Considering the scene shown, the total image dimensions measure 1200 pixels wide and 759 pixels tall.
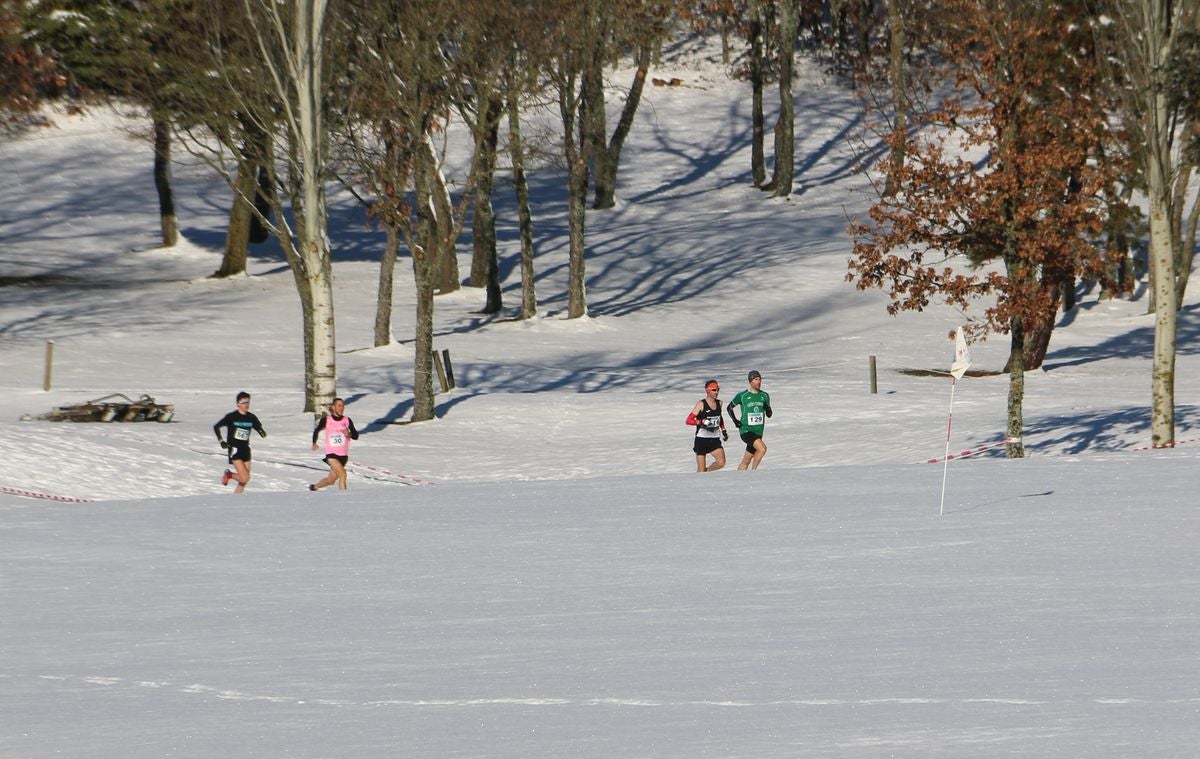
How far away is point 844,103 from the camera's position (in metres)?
69.5

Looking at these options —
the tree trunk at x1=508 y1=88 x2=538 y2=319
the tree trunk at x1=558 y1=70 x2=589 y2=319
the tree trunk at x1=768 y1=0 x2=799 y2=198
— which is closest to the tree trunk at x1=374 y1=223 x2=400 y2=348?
the tree trunk at x1=508 y1=88 x2=538 y2=319

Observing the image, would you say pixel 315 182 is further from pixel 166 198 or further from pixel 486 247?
pixel 166 198

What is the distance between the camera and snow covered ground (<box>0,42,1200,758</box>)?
25.1 ft

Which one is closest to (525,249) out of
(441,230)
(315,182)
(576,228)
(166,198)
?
(576,228)

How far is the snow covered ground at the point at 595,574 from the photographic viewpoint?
25.1ft

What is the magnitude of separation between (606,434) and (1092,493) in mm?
13855

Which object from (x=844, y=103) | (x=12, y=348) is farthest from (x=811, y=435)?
(x=844, y=103)

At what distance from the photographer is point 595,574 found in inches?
480

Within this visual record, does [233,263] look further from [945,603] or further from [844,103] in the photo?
[945,603]

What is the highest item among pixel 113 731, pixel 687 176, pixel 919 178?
pixel 687 176

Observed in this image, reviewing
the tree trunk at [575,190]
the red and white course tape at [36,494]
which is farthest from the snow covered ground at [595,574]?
the tree trunk at [575,190]

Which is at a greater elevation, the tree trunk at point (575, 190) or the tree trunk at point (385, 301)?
the tree trunk at point (575, 190)

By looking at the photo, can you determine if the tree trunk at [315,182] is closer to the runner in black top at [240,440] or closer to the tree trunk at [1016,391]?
the runner in black top at [240,440]

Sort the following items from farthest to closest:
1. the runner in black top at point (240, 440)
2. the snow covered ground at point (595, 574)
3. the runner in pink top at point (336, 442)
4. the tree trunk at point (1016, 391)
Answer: the tree trunk at point (1016, 391)
the runner in black top at point (240, 440)
the runner in pink top at point (336, 442)
the snow covered ground at point (595, 574)
